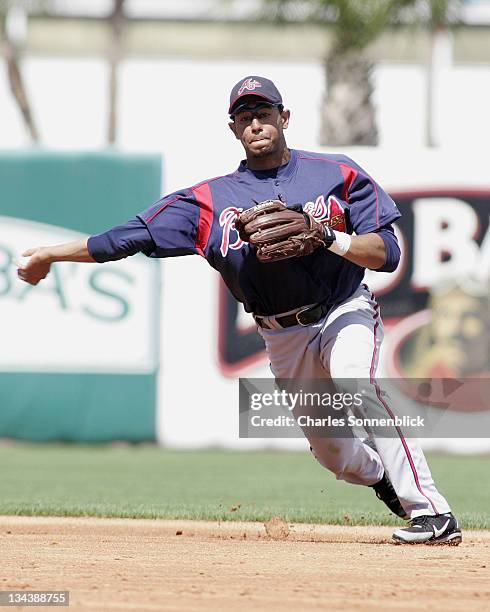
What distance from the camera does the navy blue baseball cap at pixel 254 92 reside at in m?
5.51

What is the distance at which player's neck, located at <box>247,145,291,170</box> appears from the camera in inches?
223

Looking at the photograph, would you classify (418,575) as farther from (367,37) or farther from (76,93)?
(76,93)

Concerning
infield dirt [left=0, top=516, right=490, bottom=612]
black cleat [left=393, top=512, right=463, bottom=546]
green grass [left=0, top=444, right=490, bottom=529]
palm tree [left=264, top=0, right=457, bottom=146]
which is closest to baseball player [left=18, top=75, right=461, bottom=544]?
black cleat [left=393, top=512, right=463, bottom=546]

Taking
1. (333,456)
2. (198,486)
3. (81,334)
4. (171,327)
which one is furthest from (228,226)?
(81,334)

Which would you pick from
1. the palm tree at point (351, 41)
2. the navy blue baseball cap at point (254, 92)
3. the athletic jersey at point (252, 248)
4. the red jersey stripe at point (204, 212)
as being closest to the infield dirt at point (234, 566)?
the athletic jersey at point (252, 248)

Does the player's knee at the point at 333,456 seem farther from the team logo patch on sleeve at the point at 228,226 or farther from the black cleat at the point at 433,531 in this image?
the team logo patch on sleeve at the point at 228,226

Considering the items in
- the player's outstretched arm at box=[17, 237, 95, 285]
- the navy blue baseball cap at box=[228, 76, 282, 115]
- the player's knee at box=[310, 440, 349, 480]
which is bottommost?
the player's knee at box=[310, 440, 349, 480]

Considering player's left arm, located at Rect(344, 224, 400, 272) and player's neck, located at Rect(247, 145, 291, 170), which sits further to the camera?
player's neck, located at Rect(247, 145, 291, 170)

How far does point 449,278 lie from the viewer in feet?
36.8

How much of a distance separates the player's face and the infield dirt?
173 centimetres

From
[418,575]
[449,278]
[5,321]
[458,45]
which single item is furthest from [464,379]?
[458,45]

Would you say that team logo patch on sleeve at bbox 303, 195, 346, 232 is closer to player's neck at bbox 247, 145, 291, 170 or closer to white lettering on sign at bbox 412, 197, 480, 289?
player's neck at bbox 247, 145, 291, 170

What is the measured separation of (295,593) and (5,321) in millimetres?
7603

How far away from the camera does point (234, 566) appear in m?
4.84
